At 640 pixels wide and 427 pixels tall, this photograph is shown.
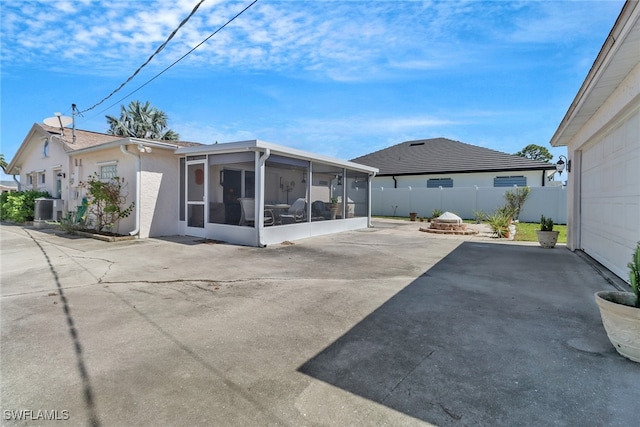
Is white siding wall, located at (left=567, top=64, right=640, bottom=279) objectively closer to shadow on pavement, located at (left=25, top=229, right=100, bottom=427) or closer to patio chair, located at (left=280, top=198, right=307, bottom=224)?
shadow on pavement, located at (left=25, top=229, right=100, bottom=427)

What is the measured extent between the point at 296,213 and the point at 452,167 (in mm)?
16033

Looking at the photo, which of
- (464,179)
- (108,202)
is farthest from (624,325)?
(464,179)

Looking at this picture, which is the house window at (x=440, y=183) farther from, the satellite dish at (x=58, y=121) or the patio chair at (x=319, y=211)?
the satellite dish at (x=58, y=121)

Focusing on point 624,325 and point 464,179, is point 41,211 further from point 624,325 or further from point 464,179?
point 464,179

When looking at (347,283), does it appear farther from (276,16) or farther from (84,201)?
(84,201)

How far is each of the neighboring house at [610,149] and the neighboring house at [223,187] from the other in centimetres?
653

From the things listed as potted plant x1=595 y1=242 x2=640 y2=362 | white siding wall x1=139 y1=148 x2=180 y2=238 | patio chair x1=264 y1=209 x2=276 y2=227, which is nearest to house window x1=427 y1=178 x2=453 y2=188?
patio chair x1=264 y1=209 x2=276 y2=227

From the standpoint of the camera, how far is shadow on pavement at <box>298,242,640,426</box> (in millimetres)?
2092

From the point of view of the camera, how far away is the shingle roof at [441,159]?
2111cm

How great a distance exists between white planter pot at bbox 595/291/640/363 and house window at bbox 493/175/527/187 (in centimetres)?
2020

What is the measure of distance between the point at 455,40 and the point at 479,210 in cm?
1370

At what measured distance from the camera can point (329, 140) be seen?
65.2ft

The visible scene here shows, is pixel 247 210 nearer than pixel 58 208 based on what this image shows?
Yes

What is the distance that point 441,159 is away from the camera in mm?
24047
